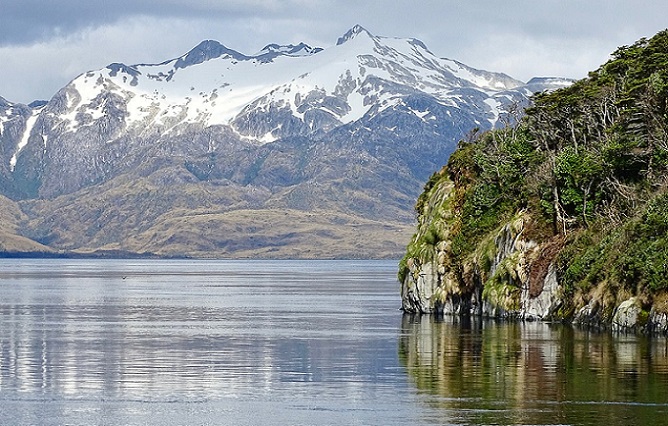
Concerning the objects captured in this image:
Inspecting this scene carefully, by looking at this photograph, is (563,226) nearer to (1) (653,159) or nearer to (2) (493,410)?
(1) (653,159)

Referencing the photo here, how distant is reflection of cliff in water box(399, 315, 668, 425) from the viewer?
59531 millimetres

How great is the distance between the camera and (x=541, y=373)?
75750 mm

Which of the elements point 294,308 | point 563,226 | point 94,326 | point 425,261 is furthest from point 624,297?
point 294,308

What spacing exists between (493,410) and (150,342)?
4995cm

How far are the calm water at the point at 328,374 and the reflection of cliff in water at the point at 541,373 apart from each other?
11 cm

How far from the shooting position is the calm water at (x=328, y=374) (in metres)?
60.2

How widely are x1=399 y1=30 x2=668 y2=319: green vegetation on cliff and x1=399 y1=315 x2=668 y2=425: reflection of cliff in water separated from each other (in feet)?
20.8

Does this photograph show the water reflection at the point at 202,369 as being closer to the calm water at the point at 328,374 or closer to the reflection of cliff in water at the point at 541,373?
the calm water at the point at 328,374

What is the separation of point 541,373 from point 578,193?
165ft

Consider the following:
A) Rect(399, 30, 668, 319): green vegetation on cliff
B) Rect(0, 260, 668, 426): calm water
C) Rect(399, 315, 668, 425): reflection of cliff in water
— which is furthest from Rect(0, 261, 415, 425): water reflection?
Rect(399, 30, 668, 319): green vegetation on cliff

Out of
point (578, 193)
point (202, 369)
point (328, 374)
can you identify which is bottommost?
point (328, 374)

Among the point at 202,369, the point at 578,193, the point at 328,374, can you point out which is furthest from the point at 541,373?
the point at 578,193

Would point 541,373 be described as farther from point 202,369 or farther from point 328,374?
point 202,369

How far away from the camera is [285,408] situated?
2479 inches
